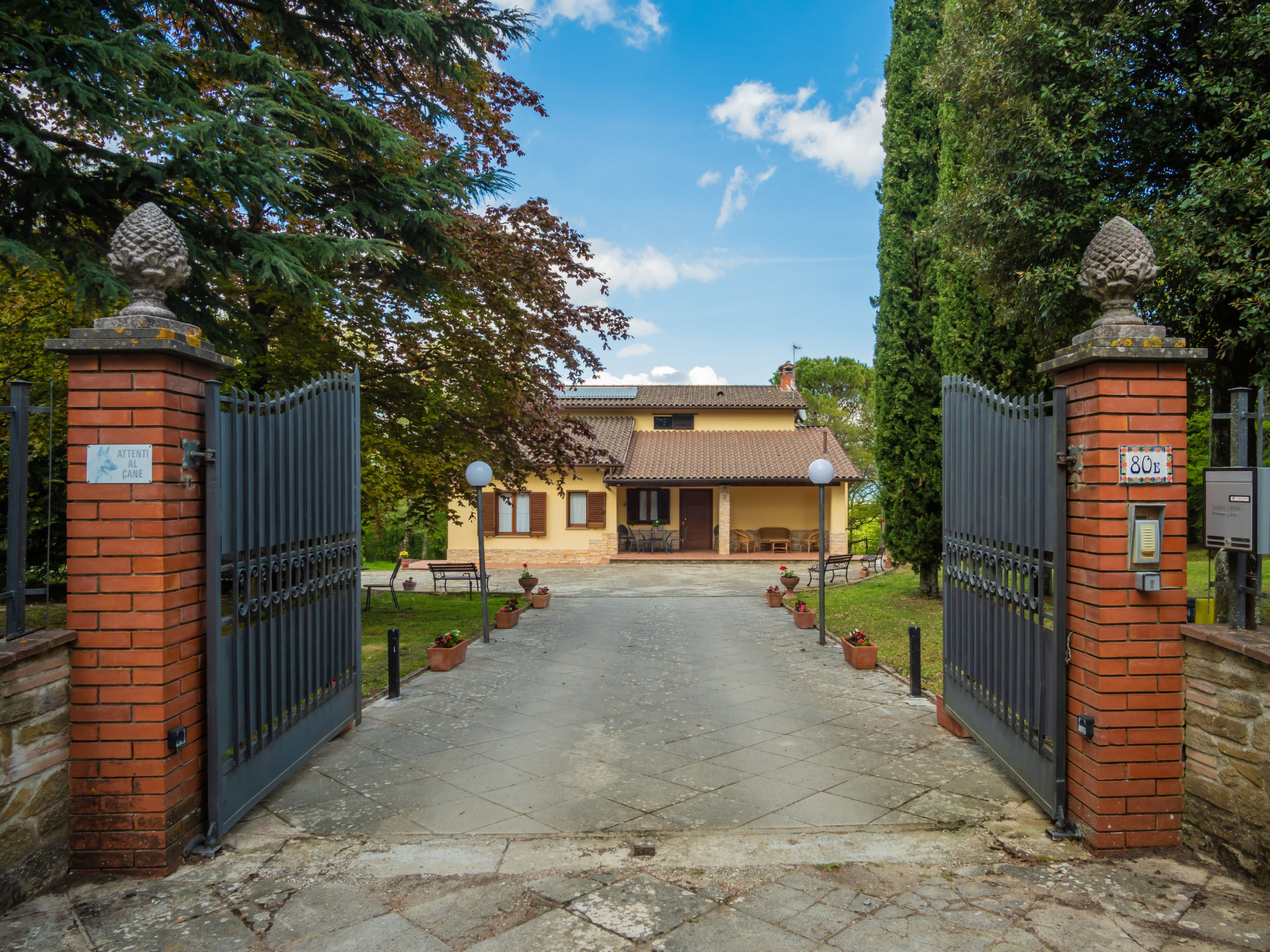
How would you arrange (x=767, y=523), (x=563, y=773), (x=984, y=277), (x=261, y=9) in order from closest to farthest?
(x=563, y=773)
(x=261, y=9)
(x=984, y=277)
(x=767, y=523)

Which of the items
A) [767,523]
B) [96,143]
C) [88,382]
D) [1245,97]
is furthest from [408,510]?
[767,523]

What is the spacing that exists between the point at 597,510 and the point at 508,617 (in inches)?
478

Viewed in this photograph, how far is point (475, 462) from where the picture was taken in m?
9.57

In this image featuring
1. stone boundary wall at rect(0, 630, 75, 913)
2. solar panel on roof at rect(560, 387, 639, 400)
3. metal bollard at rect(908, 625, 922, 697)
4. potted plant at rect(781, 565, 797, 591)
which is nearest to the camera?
stone boundary wall at rect(0, 630, 75, 913)

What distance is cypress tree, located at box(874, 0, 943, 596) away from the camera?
42.0 feet

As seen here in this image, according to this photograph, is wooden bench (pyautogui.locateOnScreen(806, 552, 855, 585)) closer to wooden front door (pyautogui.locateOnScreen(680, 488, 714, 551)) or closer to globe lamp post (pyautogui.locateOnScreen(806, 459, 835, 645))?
globe lamp post (pyautogui.locateOnScreen(806, 459, 835, 645))

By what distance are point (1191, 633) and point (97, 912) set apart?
5.06 metres

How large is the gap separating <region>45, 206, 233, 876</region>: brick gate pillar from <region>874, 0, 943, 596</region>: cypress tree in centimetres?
1223

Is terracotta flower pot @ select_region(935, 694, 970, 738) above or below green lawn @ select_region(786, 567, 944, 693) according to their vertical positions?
above

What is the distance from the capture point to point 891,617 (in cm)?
1123

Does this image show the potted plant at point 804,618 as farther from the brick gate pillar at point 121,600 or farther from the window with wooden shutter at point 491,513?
the window with wooden shutter at point 491,513

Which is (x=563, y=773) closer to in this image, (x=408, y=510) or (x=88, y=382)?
(x=88, y=382)

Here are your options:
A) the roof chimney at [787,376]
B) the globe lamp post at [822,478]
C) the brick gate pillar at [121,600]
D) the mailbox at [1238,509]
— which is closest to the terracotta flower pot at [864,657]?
the globe lamp post at [822,478]

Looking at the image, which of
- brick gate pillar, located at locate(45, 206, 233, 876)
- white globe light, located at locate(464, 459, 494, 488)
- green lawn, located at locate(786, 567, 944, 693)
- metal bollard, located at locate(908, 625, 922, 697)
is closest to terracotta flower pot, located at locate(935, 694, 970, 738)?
green lawn, located at locate(786, 567, 944, 693)
